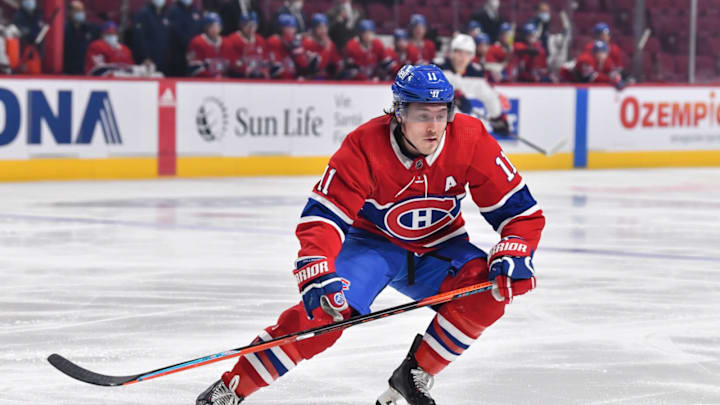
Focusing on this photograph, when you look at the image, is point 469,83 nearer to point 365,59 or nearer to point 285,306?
point 365,59

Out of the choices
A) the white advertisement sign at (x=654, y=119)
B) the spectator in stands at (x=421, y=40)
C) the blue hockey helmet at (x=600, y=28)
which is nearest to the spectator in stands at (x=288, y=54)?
the spectator in stands at (x=421, y=40)

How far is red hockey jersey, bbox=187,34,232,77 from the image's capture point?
12.6 meters

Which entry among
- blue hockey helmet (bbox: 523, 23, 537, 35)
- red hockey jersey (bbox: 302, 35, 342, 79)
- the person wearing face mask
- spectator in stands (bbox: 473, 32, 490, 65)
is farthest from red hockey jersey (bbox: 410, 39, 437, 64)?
the person wearing face mask

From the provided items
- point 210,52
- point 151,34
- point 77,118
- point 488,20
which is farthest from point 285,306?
point 488,20

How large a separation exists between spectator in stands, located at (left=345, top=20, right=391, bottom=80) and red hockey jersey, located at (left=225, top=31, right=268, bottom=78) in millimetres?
1090

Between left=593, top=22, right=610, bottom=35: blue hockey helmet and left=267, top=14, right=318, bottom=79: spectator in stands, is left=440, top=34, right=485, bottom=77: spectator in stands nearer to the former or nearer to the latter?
left=267, top=14, right=318, bottom=79: spectator in stands

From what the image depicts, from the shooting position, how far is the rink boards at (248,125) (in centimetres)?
1182

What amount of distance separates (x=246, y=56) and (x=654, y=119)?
17.7ft

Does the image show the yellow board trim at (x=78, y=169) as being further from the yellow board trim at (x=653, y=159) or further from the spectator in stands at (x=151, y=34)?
the yellow board trim at (x=653, y=159)

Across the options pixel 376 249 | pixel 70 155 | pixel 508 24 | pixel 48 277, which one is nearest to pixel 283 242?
pixel 48 277

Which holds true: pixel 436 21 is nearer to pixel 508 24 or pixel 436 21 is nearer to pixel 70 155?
pixel 508 24

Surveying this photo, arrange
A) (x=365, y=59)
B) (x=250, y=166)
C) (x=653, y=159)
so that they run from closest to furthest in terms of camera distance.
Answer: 1. (x=250, y=166)
2. (x=365, y=59)
3. (x=653, y=159)

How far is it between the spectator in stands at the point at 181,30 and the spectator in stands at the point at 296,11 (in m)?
1.04

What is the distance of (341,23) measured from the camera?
1384 cm
